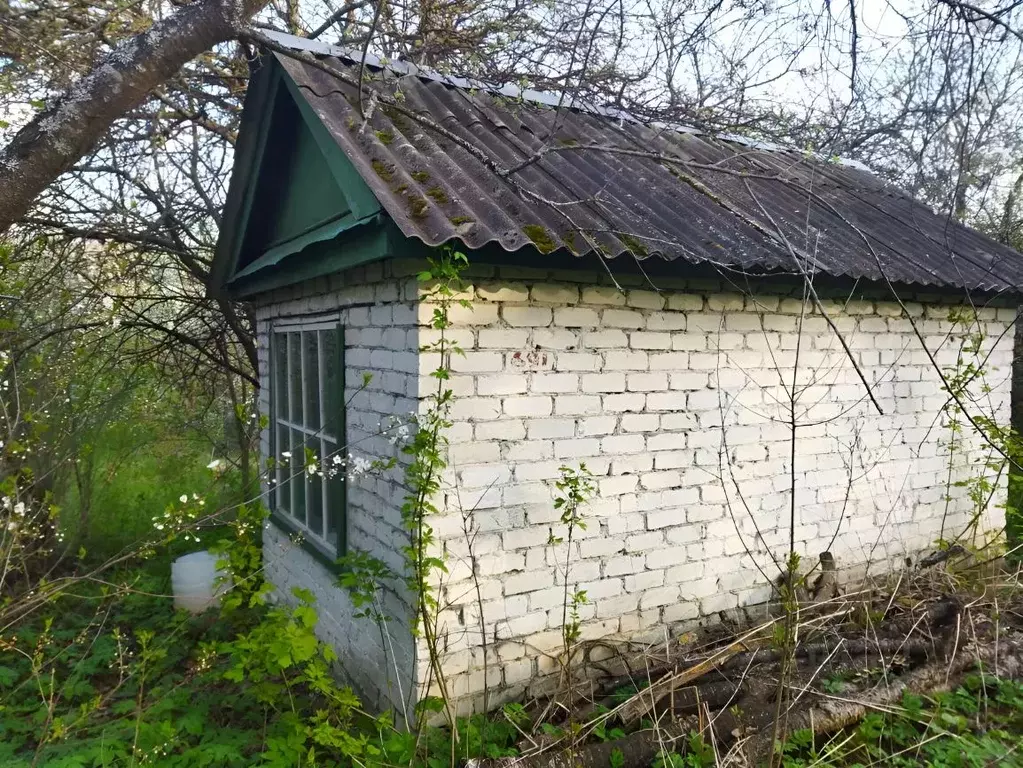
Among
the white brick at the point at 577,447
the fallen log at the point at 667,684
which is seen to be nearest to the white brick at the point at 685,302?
the white brick at the point at 577,447

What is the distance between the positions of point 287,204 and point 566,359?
266cm

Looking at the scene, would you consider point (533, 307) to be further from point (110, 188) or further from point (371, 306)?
point (110, 188)

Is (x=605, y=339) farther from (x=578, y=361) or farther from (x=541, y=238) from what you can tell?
(x=541, y=238)

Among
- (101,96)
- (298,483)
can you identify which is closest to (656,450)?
(298,483)

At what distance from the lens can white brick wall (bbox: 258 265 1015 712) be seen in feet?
10.4

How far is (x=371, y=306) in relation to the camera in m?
3.49

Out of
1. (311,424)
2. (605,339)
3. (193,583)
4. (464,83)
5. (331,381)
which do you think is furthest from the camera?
(193,583)

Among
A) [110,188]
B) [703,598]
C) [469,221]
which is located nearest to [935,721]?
[703,598]

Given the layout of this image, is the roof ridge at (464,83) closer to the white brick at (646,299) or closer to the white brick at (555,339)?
the white brick at (646,299)

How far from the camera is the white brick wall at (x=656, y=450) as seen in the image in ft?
10.4

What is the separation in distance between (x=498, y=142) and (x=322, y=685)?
3175mm

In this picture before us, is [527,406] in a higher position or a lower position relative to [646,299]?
lower

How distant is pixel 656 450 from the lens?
12.0 ft

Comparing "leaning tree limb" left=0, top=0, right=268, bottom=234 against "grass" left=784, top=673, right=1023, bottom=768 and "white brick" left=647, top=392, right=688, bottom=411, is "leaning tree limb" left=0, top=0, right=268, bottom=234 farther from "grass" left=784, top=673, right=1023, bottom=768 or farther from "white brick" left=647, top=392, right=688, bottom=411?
"grass" left=784, top=673, right=1023, bottom=768
